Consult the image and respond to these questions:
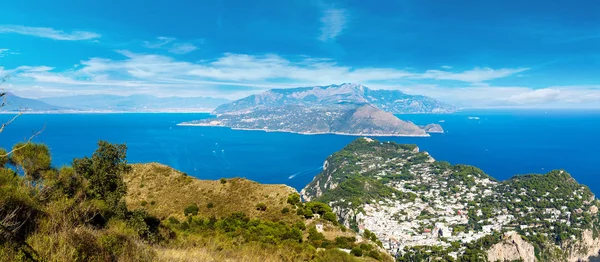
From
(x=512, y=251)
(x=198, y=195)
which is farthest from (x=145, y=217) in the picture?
(x=512, y=251)

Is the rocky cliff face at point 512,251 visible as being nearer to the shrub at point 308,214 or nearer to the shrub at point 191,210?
the shrub at point 308,214

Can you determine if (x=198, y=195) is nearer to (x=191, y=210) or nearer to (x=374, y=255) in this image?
(x=191, y=210)

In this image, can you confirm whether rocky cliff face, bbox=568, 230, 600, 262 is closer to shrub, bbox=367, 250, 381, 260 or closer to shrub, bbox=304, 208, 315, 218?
shrub, bbox=367, 250, 381, 260

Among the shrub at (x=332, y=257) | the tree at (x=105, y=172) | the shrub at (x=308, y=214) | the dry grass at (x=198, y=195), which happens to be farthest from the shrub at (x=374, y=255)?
the tree at (x=105, y=172)

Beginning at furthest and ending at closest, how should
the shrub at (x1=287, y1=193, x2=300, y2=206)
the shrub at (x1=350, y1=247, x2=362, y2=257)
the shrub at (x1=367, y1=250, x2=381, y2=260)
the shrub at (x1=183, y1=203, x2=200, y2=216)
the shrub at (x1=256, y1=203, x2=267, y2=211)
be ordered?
1. the shrub at (x1=287, y1=193, x2=300, y2=206)
2. the shrub at (x1=256, y1=203, x2=267, y2=211)
3. the shrub at (x1=183, y1=203, x2=200, y2=216)
4. the shrub at (x1=367, y1=250, x2=381, y2=260)
5. the shrub at (x1=350, y1=247, x2=362, y2=257)

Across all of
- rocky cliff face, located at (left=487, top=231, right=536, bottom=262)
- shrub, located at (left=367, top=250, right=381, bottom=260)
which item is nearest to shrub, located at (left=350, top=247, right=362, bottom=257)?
shrub, located at (left=367, top=250, right=381, bottom=260)

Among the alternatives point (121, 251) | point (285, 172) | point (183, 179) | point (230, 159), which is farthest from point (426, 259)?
point (230, 159)
